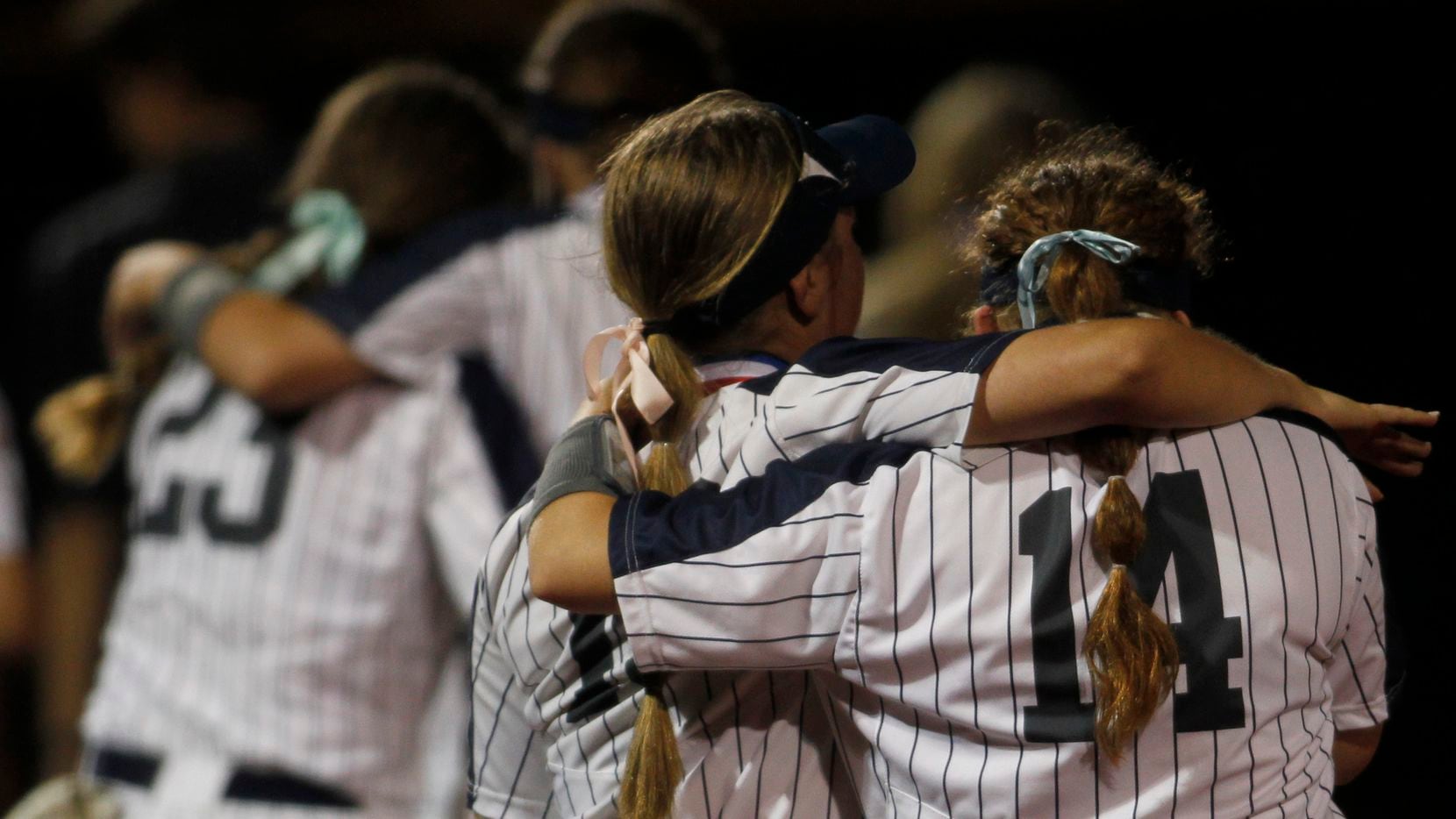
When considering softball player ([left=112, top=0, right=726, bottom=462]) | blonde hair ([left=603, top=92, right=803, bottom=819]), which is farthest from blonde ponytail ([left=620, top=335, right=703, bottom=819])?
softball player ([left=112, top=0, right=726, bottom=462])

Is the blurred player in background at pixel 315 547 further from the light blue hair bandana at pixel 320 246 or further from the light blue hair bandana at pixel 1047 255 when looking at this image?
the light blue hair bandana at pixel 1047 255

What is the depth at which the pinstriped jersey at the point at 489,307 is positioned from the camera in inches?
70.6

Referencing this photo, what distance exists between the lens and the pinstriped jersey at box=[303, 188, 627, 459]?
1.79 m

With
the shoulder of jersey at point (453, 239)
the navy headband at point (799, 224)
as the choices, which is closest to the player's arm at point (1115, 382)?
the navy headband at point (799, 224)

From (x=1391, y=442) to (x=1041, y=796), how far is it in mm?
328

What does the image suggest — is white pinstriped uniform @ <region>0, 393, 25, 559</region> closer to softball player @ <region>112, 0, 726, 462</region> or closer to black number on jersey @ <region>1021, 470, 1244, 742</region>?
softball player @ <region>112, 0, 726, 462</region>

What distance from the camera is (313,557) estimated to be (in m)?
1.76

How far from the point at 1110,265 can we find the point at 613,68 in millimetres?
942

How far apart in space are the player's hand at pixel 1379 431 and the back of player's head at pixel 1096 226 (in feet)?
0.39

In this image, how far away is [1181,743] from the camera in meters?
0.90

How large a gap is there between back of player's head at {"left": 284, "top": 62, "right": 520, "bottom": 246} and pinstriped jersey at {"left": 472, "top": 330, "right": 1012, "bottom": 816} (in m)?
0.86

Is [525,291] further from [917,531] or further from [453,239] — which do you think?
[917,531]

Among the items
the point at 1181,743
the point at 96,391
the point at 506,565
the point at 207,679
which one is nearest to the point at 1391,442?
the point at 1181,743

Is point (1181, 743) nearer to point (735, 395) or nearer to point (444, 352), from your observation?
point (735, 395)
